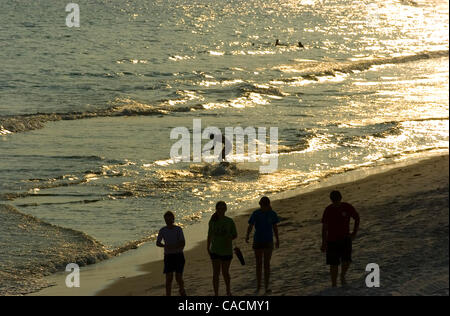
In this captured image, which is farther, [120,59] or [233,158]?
[120,59]

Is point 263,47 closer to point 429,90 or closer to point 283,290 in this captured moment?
point 429,90

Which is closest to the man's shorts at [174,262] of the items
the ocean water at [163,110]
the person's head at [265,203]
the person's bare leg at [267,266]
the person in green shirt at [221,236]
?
the person in green shirt at [221,236]

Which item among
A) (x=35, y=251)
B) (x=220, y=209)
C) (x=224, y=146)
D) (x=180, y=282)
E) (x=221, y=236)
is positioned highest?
(x=224, y=146)

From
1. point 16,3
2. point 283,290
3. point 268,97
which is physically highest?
point 16,3

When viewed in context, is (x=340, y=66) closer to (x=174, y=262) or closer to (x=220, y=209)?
(x=174, y=262)

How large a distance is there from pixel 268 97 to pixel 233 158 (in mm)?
13649

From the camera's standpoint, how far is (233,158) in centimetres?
2380

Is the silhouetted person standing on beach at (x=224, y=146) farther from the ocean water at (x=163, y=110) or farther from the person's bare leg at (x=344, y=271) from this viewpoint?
the person's bare leg at (x=344, y=271)

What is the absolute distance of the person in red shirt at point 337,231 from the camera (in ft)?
37.1

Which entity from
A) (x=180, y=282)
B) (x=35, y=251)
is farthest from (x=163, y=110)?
(x=180, y=282)

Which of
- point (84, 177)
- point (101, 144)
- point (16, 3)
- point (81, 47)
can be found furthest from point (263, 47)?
point (84, 177)

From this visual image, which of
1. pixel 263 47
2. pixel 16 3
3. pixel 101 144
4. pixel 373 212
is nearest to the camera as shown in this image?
pixel 373 212

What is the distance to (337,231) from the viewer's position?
37.3 ft

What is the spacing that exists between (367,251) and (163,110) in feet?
67.5
